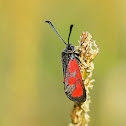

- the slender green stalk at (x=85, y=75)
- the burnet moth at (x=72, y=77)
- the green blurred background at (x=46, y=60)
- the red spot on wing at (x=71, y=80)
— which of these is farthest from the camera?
the green blurred background at (x=46, y=60)

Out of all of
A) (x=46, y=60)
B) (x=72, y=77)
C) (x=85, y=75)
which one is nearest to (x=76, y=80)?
(x=72, y=77)

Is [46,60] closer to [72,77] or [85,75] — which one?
[72,77]

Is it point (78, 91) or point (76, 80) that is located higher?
point (76, 80)

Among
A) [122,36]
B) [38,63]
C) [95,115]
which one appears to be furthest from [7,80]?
[122,36]

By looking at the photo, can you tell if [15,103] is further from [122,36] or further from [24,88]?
[122,36]

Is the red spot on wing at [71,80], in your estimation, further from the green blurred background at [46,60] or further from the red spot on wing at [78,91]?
the green blurred background at [46,60]

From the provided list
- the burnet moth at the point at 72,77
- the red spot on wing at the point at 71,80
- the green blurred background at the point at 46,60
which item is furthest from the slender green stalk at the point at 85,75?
the green blurred background at the point at 46,60
